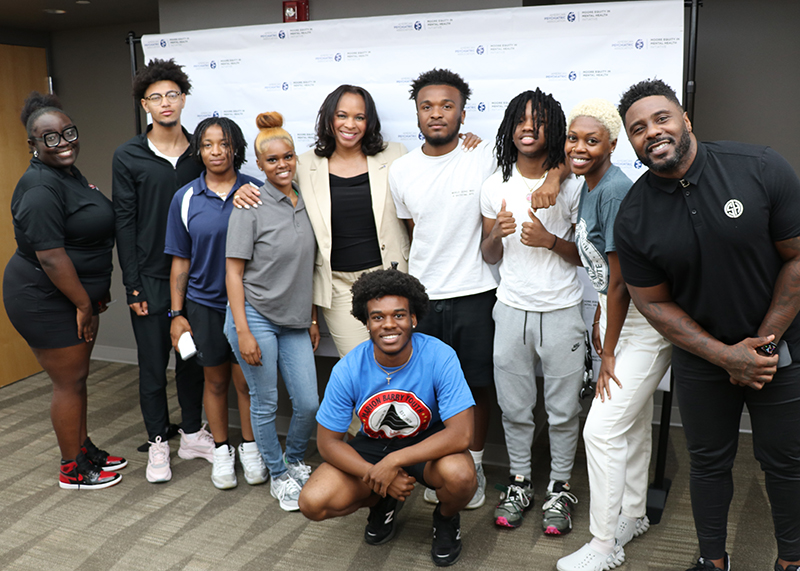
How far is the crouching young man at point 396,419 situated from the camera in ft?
7.84

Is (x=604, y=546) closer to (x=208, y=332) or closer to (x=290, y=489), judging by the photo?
(x=290, y=489)

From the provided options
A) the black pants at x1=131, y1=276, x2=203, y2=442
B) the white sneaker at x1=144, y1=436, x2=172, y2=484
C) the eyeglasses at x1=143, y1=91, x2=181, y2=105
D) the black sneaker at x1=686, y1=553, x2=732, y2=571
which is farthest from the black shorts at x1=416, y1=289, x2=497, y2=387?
the eyeglasses at x1=143, y1=91, x2=181, y2=105

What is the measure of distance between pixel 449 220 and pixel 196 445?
1.80 m

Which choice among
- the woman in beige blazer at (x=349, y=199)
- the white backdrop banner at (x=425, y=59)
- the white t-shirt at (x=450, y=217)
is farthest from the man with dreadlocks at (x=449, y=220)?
the white backdrop banner at (x=425, y=59)

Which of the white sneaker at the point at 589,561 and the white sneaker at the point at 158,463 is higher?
the white sneaker at the point at 158,463

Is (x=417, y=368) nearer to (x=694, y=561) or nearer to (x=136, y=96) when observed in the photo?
(x=694, y=561)

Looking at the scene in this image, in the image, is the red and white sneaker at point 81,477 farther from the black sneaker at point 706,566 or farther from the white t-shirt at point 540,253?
the black sneaker at point 706,566

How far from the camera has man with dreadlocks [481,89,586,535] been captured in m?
2.56

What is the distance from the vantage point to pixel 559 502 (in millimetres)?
2742

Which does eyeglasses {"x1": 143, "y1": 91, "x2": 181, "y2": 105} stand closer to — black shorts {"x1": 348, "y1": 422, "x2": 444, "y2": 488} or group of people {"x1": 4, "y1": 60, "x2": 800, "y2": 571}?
group of people {"x1": 4, "y1": 60, "x2": 800, "y2": 571}

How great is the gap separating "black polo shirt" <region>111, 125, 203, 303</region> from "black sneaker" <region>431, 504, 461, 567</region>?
172 cm

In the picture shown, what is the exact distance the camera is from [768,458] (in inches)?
81.7

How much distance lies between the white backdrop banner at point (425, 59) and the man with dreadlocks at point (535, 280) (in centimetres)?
37

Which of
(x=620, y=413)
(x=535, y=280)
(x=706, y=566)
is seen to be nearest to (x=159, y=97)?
(x=535, y=280)
